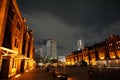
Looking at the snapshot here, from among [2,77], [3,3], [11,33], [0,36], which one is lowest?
[2,77]

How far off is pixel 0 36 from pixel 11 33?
5652mm

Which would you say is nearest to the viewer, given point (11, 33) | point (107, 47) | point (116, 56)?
point (11, 33)

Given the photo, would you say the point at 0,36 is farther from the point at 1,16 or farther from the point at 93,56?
the point at 93,56

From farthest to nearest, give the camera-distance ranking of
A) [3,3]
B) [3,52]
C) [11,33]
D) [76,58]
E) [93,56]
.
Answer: [76,58] → [93,56] → [11,33] → [3,3] → [3,52]

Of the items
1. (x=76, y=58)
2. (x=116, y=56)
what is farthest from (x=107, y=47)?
(x=76, y=58)

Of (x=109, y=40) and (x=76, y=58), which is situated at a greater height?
(x=109, y=40)

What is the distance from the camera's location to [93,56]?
211 feet

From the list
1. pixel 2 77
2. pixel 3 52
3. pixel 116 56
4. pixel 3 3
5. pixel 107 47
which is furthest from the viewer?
pixel 107 47

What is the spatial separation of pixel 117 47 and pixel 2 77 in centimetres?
4600

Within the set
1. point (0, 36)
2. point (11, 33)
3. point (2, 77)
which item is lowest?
point (2, 77)

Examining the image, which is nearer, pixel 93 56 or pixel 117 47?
pixel 117 47

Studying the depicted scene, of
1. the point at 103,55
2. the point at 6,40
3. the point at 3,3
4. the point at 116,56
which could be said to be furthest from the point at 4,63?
→ the point at 103,55

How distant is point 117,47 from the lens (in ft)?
165

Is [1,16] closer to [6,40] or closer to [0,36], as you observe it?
[0,36]
